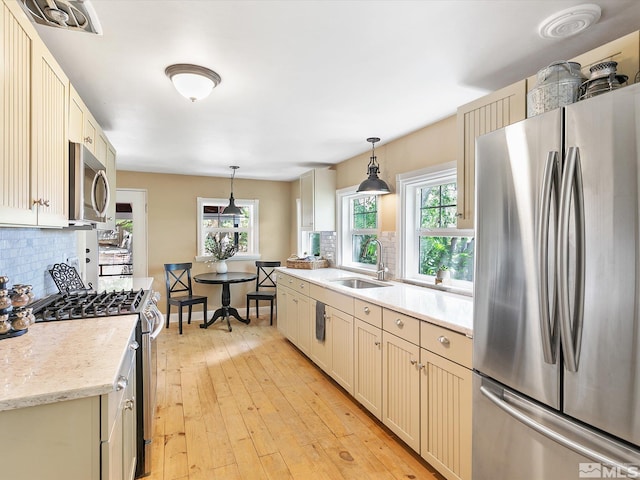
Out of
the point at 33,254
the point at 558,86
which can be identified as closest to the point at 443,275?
the point at 558,86

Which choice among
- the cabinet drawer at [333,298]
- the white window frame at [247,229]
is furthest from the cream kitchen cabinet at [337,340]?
the white window frame at [247,229]

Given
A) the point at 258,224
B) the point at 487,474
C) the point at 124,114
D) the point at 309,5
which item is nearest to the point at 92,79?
the point at 124,114

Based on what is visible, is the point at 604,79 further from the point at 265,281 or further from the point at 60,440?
the point at 265,281

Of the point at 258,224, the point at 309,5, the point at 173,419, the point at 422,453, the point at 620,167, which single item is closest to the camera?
the point at 620,167

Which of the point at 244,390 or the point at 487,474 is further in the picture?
the point at 244,390

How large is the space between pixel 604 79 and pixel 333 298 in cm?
234

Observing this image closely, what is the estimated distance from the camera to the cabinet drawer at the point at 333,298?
285cm

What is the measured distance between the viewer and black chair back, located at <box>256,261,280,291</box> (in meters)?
5.55

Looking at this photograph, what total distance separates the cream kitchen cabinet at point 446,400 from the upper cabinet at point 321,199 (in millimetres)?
2732

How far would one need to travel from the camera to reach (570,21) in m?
1.50

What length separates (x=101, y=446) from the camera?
110cm

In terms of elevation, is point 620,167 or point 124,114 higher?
point 124,114

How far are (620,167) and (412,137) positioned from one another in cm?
231

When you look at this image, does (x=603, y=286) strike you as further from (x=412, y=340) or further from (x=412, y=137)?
(x=412, y=137)
